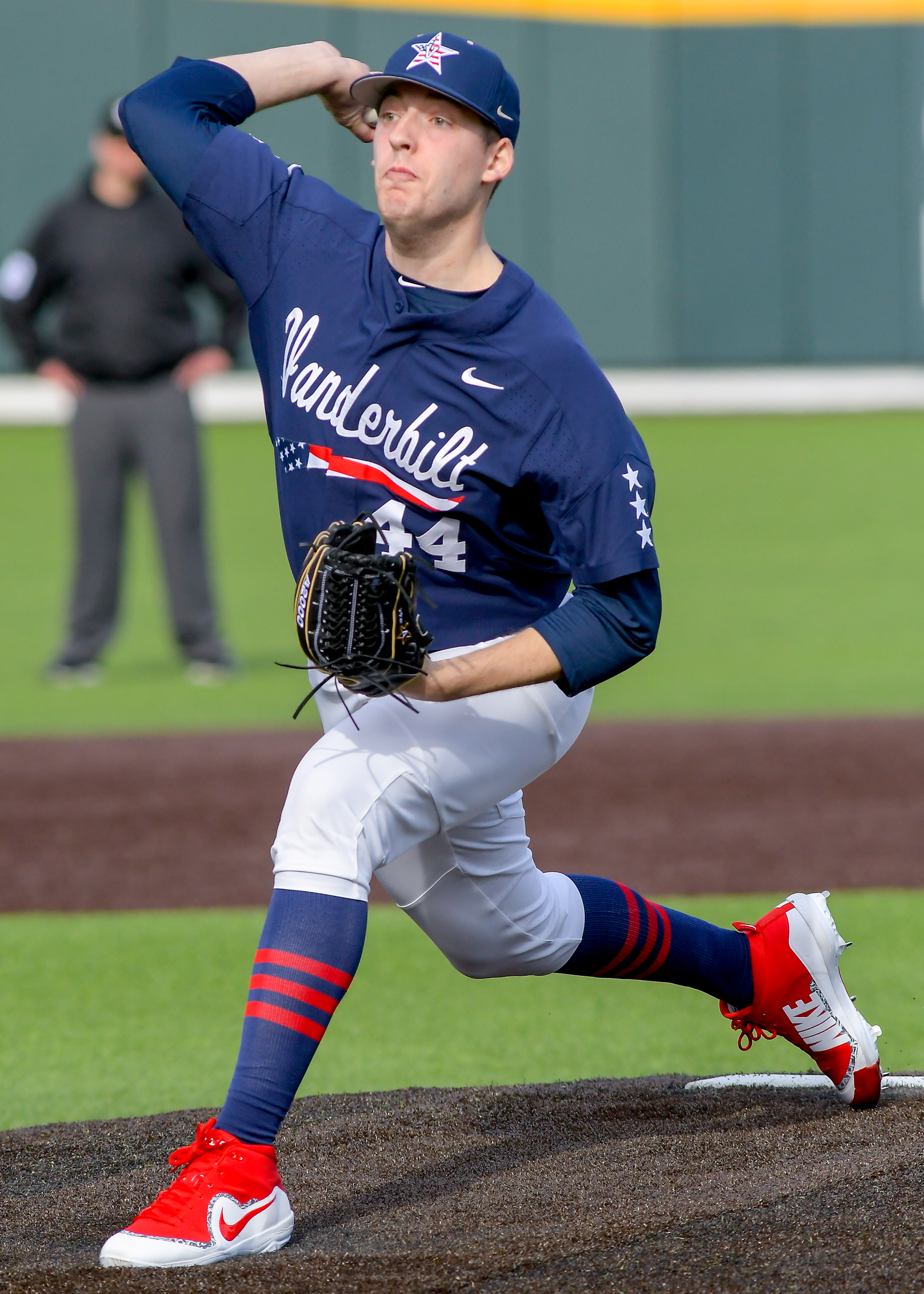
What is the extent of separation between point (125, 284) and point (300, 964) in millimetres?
6747

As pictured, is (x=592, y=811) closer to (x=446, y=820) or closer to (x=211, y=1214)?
(x=446, y=820)

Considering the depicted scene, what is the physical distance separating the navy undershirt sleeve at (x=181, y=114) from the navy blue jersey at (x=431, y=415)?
45mm

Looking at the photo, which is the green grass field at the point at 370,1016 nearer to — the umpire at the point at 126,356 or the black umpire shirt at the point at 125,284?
the umpire at the point at 126,356

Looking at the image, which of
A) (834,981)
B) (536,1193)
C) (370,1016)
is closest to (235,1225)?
(536,1193)

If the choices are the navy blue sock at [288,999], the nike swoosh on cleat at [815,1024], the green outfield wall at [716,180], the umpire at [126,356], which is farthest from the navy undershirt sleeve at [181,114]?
the green outfield wall at [716,180]

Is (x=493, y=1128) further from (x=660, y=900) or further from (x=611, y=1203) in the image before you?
(x=660, y=900)

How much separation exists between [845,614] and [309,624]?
944 cm

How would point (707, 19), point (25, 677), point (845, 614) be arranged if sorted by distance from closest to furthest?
1. point (25, 677)
2. point (845, 614)
3. point (707, 19)

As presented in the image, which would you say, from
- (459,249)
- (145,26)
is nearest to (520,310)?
(459,249)

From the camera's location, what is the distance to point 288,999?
2.78 metres

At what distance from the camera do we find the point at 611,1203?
2.93m

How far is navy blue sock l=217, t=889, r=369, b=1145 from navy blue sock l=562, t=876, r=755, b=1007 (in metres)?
0.74

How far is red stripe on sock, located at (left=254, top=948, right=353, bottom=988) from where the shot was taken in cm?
279

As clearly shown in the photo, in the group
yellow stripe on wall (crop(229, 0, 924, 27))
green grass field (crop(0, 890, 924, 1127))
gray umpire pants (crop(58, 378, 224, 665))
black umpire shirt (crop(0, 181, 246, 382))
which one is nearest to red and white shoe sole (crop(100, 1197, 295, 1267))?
green grass field (crop(0, 890, 924, 1127))
